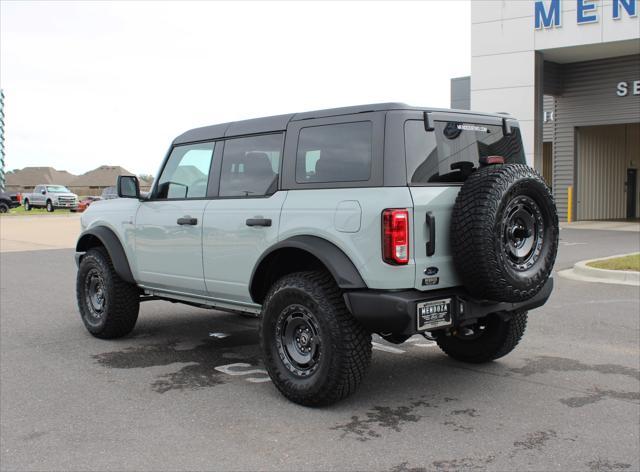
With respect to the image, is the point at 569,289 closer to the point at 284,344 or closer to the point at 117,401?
the point at 284,344

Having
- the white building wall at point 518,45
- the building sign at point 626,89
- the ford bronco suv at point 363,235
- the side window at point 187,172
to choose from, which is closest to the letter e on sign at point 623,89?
the building sign at point 626,89

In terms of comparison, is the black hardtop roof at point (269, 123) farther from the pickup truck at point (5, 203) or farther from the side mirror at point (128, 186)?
the pickup truck at point (5, 203)

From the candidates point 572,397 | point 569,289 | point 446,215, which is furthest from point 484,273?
point 569,289

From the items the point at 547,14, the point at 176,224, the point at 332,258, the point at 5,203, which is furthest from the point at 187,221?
the point at 5,203

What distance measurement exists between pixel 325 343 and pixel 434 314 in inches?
28.8

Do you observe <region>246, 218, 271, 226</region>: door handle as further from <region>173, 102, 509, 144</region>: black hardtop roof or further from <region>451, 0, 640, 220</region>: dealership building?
<region>451, 0, 640, 220</region>: dealership building

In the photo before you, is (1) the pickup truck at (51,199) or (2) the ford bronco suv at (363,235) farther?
(1) the pickup truck at (51,199)

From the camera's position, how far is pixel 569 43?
22.7 meters

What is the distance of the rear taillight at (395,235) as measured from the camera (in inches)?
168

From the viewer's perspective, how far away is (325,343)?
4.51m

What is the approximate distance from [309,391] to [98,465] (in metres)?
1.45

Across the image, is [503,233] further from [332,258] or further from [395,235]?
[332,258]

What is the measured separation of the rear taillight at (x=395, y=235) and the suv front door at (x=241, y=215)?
990 mm

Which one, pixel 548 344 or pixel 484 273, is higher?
pixel 484 273
